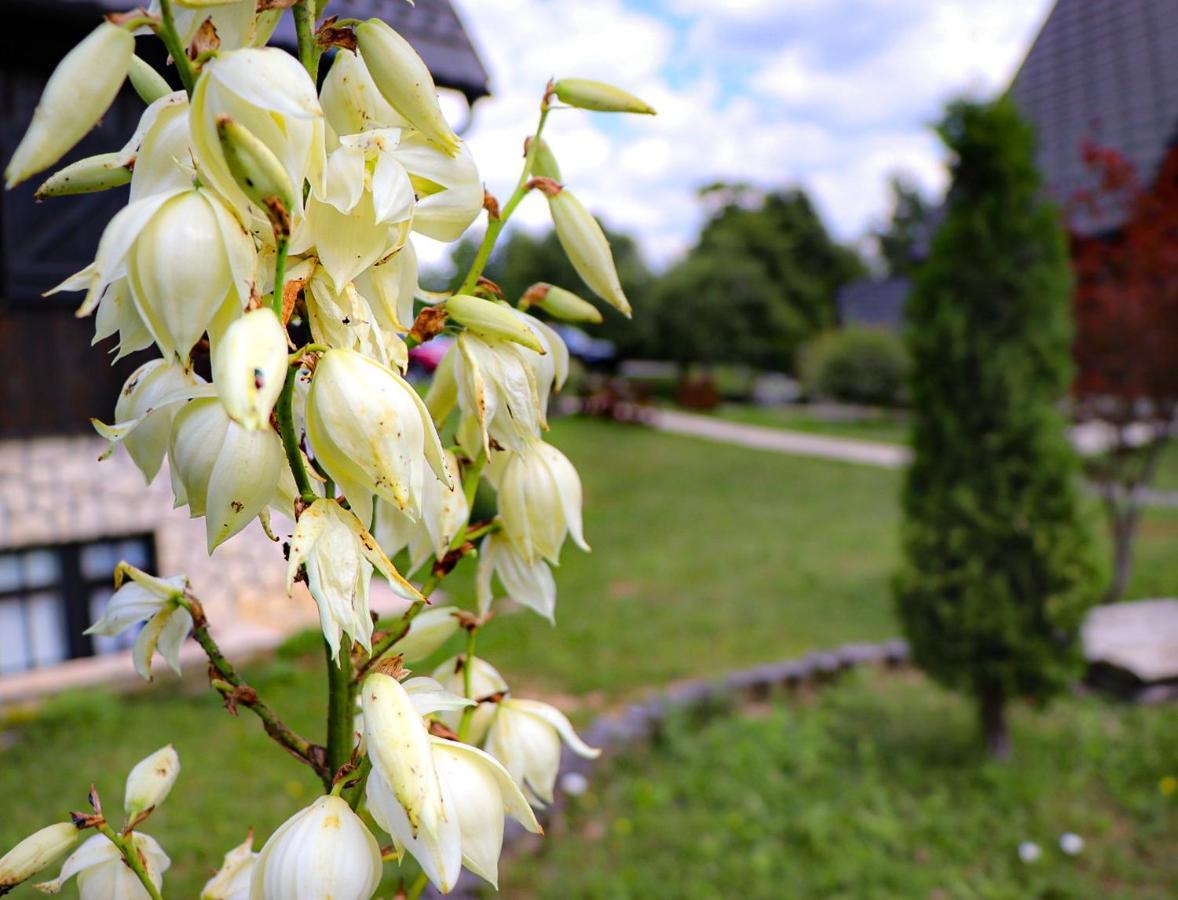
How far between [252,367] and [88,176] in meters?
0.22

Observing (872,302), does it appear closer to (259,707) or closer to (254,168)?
(259,707)

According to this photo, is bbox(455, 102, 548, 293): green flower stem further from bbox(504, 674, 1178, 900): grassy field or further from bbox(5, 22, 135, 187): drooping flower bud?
bbox(504, 674, 1178, 900): grassy field

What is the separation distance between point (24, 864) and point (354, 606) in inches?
12.5

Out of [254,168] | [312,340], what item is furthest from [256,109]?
[312,340]

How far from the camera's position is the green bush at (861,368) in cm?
1662

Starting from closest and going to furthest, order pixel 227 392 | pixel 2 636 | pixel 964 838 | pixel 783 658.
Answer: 1. pixel 227 392
2. pixel 964 838
3. pixel 2 636
4. pixel 783 658

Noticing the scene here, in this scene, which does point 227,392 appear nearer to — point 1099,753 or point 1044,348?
point 1044,348

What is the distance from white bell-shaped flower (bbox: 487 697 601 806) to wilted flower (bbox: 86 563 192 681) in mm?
257

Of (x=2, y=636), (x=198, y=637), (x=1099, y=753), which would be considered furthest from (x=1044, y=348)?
(x=2, y=636)

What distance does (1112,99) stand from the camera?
1196 cm

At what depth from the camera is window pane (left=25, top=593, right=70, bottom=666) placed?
3965 mm

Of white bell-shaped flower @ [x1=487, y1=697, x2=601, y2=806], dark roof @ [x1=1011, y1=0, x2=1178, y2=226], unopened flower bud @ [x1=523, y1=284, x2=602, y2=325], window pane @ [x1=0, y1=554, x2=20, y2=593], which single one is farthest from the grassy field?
dark roof @ [x1=1011, y1=0, x2=1178, y2=226]

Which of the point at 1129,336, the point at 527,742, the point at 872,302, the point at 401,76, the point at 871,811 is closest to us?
the point at 401,76

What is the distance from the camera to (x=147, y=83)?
1.90ft
